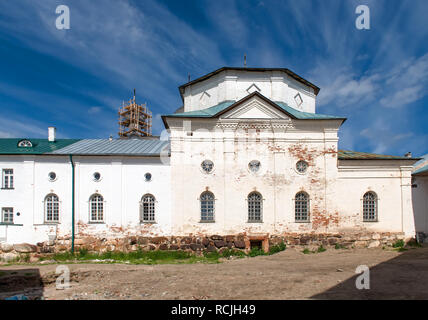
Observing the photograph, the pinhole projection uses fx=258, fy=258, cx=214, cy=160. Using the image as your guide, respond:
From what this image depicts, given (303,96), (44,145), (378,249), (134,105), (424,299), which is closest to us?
(424,299)

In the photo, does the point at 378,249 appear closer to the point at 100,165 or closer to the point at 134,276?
the point at 134,276

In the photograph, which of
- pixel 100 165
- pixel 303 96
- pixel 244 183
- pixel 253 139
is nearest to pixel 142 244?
pixel 100 165

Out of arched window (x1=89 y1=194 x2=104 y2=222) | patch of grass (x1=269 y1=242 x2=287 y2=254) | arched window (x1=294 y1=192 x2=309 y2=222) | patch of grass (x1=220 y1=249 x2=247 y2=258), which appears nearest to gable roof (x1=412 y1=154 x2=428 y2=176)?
arched window (x1=294 y1=192 x2=309 y2=222)

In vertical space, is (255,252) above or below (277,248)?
below

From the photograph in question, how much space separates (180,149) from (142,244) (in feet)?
21.0

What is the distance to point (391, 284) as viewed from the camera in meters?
9.44

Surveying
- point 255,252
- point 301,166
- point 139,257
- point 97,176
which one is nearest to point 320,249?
point 255,252

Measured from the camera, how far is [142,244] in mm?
16125

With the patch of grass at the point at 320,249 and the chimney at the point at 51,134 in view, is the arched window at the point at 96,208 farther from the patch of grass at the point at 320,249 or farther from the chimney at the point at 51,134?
the patch of grass at the point at 320,249

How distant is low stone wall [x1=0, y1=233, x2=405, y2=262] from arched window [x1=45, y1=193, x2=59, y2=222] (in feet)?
4.53

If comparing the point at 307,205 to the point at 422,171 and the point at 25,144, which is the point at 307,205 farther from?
the point at 25,144

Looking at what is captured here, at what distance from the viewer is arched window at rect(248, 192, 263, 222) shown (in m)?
16.5

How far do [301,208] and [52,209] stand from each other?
15.8 metres

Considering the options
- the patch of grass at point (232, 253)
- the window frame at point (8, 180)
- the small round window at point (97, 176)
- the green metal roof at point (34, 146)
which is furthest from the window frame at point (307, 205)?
the window frame at point (8, 180)
